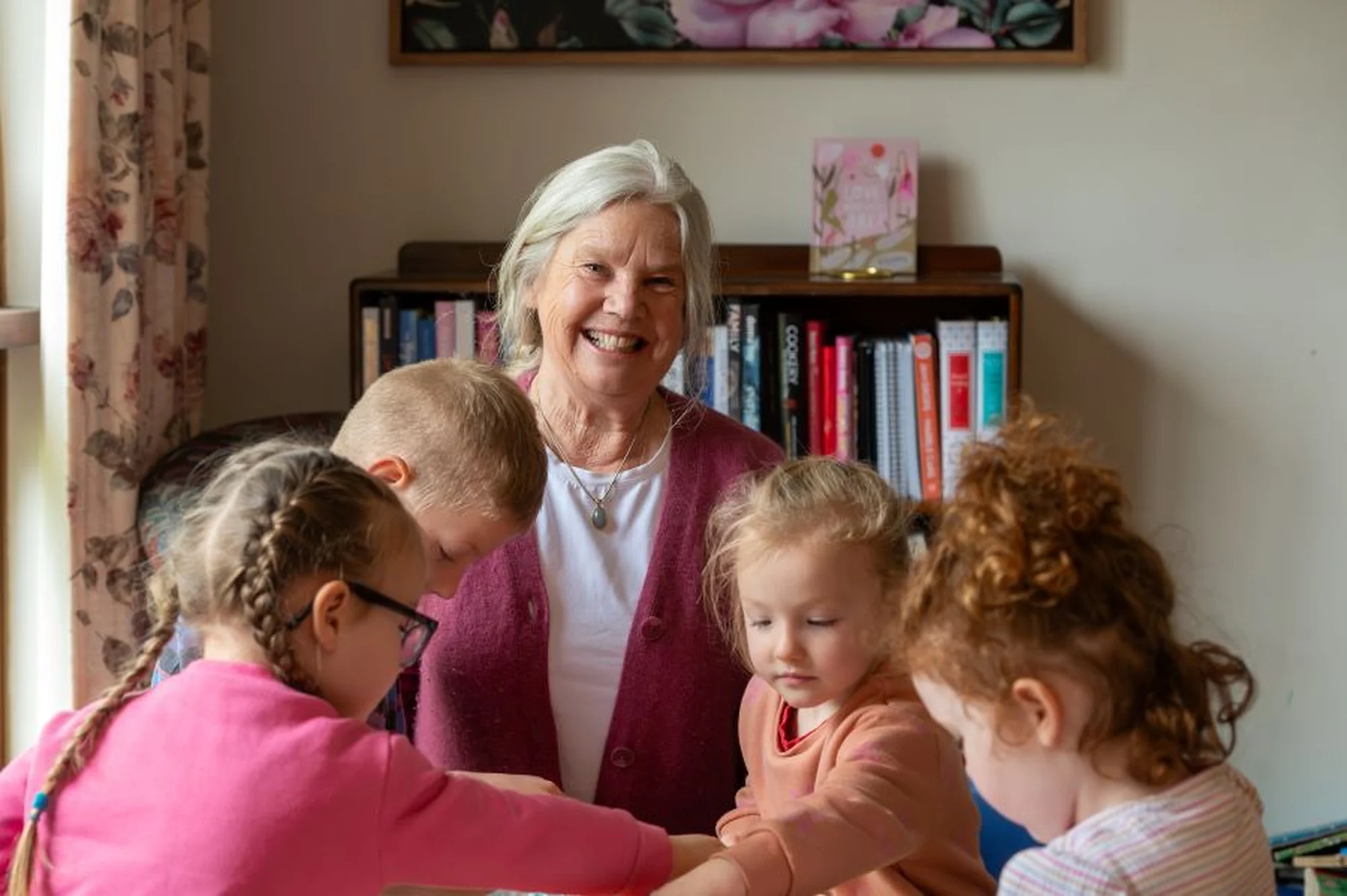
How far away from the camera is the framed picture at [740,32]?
11.0 ft

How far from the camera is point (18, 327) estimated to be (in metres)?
2.72

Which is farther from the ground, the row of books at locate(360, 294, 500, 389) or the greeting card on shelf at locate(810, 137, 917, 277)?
the greeting card on shelf at locate(810, 137, 917, 277)

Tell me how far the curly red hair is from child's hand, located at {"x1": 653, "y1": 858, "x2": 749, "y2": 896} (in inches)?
11.6

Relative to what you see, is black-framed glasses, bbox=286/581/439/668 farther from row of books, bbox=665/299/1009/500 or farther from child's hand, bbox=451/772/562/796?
row of books, bbox=665/299/1009/500

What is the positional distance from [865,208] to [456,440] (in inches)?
73.6

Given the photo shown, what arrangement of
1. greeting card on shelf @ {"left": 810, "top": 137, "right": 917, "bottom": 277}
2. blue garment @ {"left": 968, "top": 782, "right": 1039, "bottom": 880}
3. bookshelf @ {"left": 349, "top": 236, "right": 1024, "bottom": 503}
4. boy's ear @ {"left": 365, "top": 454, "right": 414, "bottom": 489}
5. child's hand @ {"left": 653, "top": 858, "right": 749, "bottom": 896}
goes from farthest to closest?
greeting card on shelf @ {"left": 810, "top": 137, "right": 917, "bottom": 277} → bookshelf @ {"left": 349, "top": 236, "right": 1024, "bottom": 503} → blue garment @ {"left": 968, "top": 782, "right": 1039, "bottom": 880} → boy's ear @ {"left": 365, "top": 454, "right": 414, "bottom": 489} → child's hand @ {"left": 653, "top": 858, "right": 749, "bottom": 896}

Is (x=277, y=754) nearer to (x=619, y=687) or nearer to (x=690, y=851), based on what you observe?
(x=690, y=851)

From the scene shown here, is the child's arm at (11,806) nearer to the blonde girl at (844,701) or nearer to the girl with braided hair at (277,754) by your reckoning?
the girl with braided hair at (277,754)

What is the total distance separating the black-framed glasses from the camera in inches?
48.6

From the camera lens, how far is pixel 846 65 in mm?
3410

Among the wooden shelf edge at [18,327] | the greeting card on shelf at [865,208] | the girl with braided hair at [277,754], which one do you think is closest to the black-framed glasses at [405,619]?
the girl with braided hair at [277,754]

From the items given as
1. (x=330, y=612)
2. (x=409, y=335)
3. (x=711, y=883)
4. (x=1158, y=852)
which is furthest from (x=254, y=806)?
(x=409, y=335)

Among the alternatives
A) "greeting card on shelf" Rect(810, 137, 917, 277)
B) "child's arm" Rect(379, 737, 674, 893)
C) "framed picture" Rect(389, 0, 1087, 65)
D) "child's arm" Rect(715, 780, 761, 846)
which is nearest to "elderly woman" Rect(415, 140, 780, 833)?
"child's arm" Rect(715, 780, 761, 846)

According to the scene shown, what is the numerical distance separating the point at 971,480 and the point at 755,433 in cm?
103
